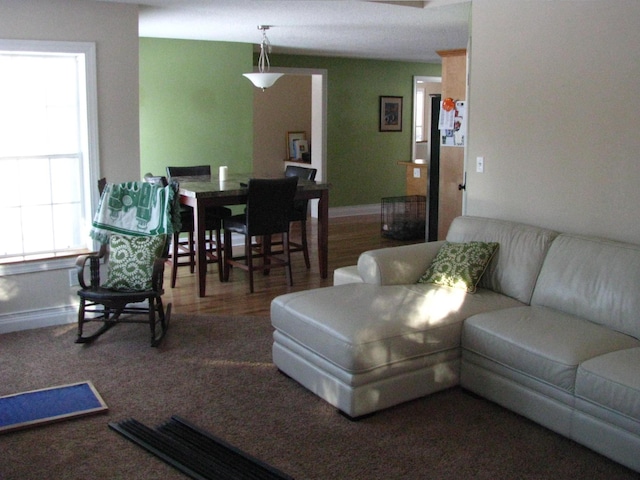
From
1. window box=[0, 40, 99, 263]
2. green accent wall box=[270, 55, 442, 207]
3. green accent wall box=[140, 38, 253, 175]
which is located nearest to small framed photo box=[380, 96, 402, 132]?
green accent wall box=[270, 55, 442, 207]

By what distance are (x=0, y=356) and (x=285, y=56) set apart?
18.9ft

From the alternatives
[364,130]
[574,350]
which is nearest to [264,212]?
[574,350]

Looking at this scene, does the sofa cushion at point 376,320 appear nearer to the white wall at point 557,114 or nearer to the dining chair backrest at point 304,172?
the white wall at point 557,114

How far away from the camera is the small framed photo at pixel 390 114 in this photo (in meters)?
10.0

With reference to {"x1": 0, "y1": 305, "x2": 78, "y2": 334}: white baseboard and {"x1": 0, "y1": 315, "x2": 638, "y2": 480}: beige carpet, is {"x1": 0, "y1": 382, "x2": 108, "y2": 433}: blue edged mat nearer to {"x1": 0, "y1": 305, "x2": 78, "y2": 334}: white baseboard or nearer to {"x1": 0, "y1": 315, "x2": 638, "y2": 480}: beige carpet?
{"x1": 0, "y1": 315, "x2": 638, "y2": 480}: beige carpet

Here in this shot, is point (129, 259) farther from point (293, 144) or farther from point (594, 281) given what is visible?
point (293, 144)

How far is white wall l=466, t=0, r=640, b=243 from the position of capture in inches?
156

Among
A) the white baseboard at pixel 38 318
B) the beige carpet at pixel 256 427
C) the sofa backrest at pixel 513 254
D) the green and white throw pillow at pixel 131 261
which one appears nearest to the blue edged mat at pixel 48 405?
the beige carpet at pixel 256 427

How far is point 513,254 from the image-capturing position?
4.17 metres

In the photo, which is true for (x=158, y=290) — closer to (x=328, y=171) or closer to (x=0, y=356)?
(x=0, y=356)

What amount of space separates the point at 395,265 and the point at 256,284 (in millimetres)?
2093

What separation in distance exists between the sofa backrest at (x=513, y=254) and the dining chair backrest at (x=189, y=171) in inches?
128

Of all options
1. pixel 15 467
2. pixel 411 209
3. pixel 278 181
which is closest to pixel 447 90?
pixel 278 181

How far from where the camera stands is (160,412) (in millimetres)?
3555
